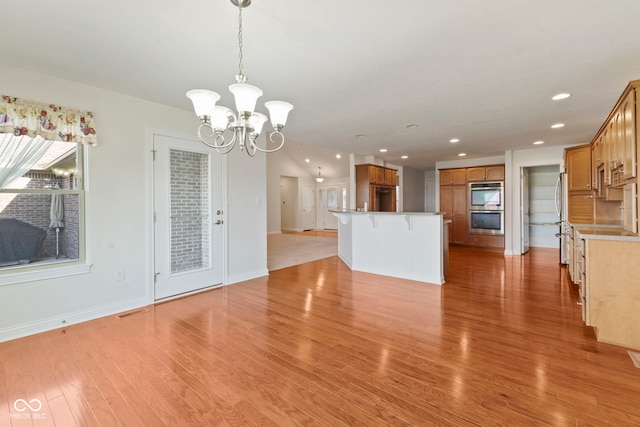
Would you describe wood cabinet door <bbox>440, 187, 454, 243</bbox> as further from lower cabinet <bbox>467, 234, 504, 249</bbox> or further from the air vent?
the air vent

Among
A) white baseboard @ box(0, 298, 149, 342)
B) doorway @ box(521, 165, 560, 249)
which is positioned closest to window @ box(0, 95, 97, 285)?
white baseboard @ box(0, 298, 149, 342)

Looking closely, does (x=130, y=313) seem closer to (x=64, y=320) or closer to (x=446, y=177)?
(x=64, y=320)

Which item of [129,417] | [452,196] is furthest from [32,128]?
[452,196]

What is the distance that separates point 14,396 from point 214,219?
2507mm

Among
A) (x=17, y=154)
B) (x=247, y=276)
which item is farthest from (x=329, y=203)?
(x=17, y=154)

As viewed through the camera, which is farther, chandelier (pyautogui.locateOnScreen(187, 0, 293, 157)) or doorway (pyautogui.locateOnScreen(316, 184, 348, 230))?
doorway (pyautogui.locateOnScreen(316, 184, 348, 230))

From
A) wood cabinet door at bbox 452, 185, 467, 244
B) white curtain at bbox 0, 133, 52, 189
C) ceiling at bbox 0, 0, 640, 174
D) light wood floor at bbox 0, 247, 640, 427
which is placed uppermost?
ceiling at bbox 0, 0, 640, 174

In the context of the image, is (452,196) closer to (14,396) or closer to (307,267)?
(307,267)

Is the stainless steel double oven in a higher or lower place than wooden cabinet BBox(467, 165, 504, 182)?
lower

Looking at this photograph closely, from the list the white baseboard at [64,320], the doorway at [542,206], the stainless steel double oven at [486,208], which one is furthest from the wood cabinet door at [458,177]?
the white baseboard at [64,320]

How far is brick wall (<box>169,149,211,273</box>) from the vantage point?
3.69 meters

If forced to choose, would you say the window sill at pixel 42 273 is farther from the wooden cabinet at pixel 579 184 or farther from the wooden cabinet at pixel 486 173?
the wooden cabinet at pixel 486 173

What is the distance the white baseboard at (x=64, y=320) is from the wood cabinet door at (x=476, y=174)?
7282 millimetres

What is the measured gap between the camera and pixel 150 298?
3438 mm
